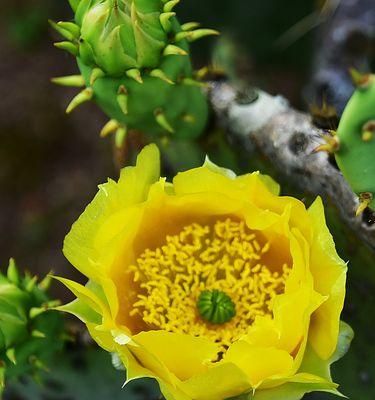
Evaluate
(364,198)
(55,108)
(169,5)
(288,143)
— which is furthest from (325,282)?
(55,108)

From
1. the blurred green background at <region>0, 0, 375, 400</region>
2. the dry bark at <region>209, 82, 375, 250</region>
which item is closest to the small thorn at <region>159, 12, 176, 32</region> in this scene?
the dry bark at <region>209, 82, 375, 250</region>

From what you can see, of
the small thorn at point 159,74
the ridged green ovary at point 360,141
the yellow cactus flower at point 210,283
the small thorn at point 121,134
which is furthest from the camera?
the small thorn at point 121,134

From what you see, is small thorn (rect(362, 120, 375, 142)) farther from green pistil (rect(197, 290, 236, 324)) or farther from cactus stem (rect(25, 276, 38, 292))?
cactus stem (rect(25, 276, 38, 292))

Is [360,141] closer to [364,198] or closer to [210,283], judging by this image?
[364,198]

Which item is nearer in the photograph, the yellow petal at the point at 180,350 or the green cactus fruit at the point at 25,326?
the yellow petal at the point at 180,350

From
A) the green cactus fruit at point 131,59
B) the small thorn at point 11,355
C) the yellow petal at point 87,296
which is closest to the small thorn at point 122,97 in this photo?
the green cactus fruit at point 131,59

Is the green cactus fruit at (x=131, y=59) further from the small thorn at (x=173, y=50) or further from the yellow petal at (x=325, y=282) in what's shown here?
the yellow petal at (x=325, y=282)

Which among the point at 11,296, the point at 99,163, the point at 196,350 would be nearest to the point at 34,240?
the point at 99,163
